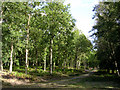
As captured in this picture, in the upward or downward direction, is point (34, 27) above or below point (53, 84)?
above

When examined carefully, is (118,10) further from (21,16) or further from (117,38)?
(21,16)

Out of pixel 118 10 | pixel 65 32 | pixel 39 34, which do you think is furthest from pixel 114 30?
pixel 39 34

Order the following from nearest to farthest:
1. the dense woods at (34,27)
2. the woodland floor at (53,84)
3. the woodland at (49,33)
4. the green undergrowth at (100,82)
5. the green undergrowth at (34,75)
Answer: the woodland floor at (53,84) → the green undergrowth at (100,82) → the woodland at (49,33) → the green undergrowth at (34,75) → the dense woods at (34,27)

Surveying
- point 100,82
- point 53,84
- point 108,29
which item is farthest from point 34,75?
point 108,29

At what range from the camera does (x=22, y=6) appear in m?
22.1

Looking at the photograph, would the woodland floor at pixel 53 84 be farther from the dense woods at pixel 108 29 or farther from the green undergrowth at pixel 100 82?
the dense woods at pixel 108 29

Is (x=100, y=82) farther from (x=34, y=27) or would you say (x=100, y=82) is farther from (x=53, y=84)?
(x=34, y=27)

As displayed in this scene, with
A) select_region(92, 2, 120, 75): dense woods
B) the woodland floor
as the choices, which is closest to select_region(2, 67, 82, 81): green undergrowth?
the woodland floor

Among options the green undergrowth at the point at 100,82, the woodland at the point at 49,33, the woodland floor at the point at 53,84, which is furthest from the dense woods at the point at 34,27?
the green undergrowth at the point at 100,82

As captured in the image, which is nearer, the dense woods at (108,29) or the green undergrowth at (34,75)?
the dense woods at (108,29)

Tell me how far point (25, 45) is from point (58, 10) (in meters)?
11.0

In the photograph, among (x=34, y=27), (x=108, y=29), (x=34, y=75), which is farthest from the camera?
(x=34, y=27)

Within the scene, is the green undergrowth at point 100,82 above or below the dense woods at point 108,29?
below

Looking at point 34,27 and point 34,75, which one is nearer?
point 34,75
